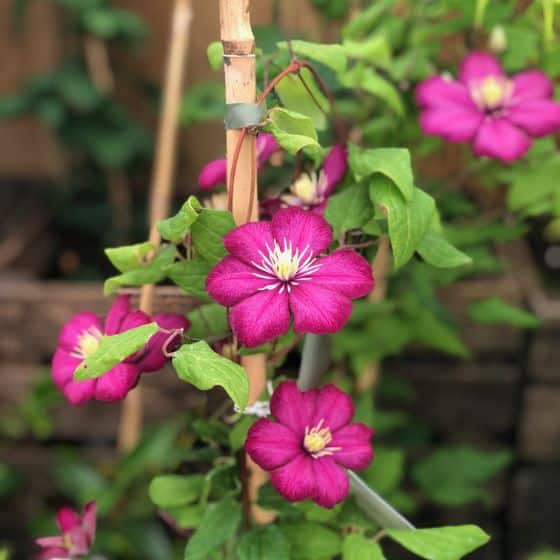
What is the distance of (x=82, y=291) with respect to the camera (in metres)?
1.34

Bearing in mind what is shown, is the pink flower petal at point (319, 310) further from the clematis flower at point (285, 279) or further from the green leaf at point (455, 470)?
the green leaf at point (455, 470)

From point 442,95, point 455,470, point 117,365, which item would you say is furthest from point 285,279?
point 455,470

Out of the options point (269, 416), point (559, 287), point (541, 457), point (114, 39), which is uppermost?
point (114, 39)

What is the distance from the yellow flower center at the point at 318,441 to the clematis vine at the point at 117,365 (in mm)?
123

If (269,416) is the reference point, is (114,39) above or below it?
above

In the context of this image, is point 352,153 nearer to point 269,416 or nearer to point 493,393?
point 269,416

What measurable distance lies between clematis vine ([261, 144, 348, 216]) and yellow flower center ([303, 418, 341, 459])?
0.61 ft

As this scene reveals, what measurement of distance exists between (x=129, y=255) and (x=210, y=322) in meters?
0.10

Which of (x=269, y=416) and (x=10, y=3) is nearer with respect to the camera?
(x=269, y=416)

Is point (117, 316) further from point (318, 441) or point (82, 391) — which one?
point (318, 441)

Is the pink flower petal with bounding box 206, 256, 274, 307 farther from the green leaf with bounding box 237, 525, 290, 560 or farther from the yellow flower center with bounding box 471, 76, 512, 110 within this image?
the yellow flower center with bounding box 471, 76, 512, 110

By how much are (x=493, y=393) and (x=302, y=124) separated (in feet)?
2.70

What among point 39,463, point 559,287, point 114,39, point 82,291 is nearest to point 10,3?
point 114,39

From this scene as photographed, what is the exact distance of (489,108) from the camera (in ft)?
2.94
